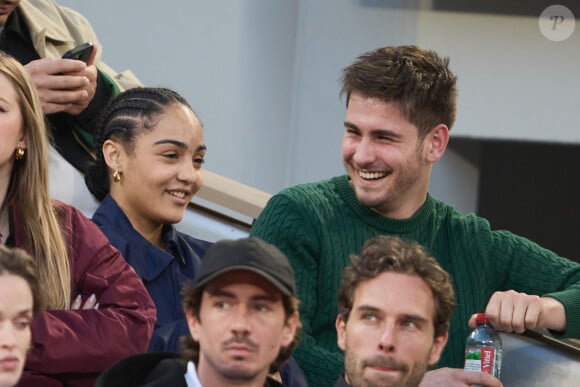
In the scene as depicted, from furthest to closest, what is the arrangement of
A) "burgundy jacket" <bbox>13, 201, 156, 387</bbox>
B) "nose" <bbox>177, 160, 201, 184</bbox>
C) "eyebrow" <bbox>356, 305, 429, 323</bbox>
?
"nose" <bbox>177, 160, 201, 184</bbox> < "burgundy jacket" <bbox>13, 201, 156, 387</bbox> < "eyebrow" <bbox>356, 305, 429, 323</bbox>

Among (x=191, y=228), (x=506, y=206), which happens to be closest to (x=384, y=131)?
(x=191, y=228)

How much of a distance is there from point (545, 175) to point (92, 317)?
3999 mm

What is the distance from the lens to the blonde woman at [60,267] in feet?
10.6

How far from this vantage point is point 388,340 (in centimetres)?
301

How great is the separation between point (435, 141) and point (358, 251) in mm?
361

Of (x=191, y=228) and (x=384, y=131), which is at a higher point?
(x=384, y=131)

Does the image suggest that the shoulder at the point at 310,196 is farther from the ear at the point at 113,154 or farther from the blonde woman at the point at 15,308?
the blonde woman at the point at 15,308

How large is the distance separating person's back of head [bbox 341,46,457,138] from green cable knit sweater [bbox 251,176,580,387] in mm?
235

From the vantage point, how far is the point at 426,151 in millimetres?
3938

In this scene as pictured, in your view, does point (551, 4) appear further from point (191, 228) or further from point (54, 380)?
point (54, 380)

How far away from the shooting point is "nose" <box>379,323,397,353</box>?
301 centimetres

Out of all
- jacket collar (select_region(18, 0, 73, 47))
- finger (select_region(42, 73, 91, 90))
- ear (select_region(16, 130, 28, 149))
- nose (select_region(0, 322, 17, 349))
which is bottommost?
nose (select_region(0, 322, 17, 349))

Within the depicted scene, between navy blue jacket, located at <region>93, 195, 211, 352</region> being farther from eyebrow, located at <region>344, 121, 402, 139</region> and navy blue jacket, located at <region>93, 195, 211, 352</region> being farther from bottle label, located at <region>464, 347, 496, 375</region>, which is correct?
bottle label, located at <region>464, 347, 496, 375</region>

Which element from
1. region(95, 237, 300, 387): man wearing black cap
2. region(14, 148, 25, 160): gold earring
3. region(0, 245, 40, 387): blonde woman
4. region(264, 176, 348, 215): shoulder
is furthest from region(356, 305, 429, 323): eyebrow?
region(14, 148, 25, 160): gold earring
